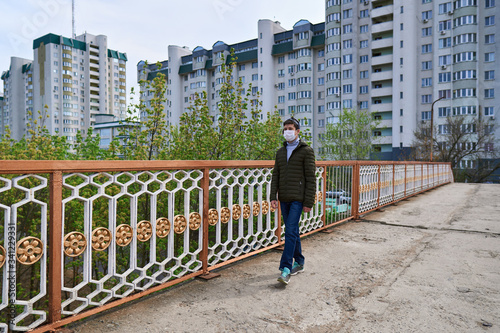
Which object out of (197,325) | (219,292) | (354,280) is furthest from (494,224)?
(197,325)

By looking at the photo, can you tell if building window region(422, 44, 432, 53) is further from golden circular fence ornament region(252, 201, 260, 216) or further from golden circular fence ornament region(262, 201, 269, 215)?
golden circular fence ornament region(252, 201, 260, 216)

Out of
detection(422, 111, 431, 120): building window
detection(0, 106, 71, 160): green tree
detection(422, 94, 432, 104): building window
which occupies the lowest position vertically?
detection(0, 106, 71, 160): green tree

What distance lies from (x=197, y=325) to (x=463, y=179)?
4301 centimetres

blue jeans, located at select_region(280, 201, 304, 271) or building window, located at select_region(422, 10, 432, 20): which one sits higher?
building window, located at select_region(422, 10, 432, 20)

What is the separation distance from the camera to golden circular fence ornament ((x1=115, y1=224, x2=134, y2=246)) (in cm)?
331

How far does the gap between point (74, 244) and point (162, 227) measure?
0.95m

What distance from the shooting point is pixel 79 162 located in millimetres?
2865

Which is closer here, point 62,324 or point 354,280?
point 62,324

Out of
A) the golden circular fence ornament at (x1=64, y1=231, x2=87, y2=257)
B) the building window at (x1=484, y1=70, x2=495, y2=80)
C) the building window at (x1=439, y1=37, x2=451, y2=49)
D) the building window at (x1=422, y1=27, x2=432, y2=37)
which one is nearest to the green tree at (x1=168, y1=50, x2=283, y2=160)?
the golden circular fence ornament at (x1=64, y1=231, x2=87, y2=257)

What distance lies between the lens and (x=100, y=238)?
3.13 metres

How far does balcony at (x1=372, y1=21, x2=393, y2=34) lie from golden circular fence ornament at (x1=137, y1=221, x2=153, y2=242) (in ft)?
195

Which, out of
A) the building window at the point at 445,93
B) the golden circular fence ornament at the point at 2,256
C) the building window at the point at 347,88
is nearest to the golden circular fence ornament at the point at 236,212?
the golden circular fence ornament at the point at 2,256

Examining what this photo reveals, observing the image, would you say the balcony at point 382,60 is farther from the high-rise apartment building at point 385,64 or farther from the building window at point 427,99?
the building window at point 427,99

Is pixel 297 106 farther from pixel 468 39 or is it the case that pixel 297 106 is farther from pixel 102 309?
pixel 102 309
